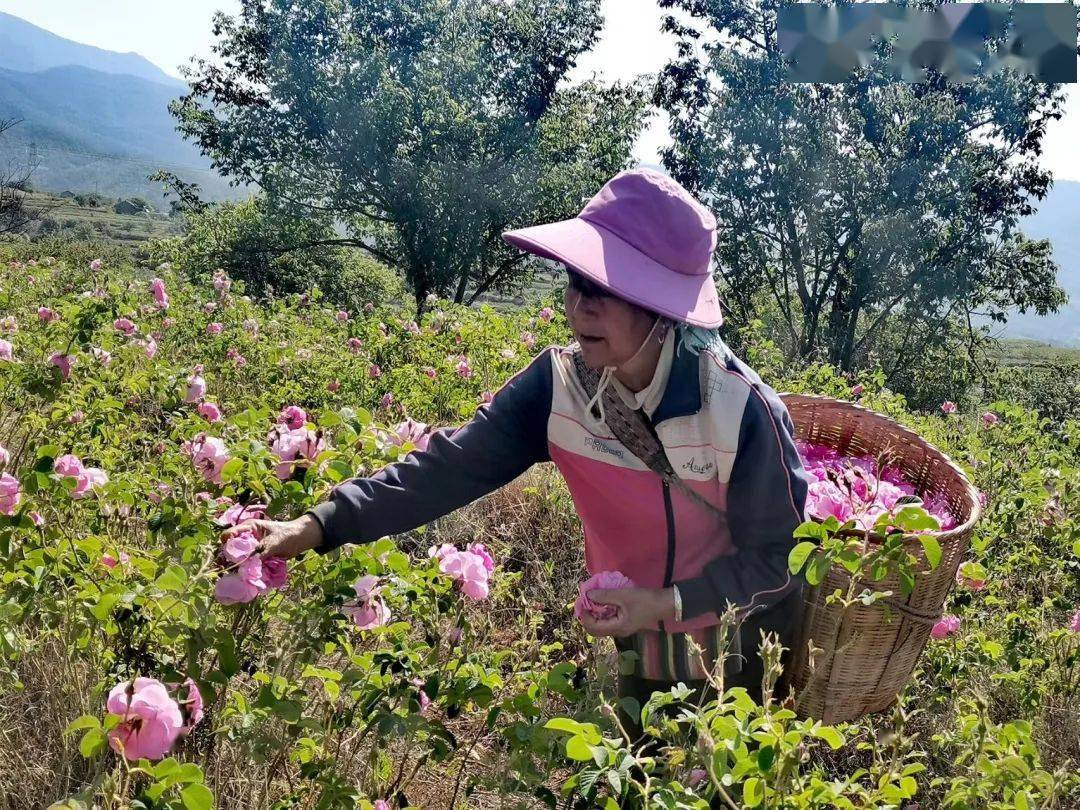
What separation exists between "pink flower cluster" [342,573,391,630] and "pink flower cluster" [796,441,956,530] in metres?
0.81

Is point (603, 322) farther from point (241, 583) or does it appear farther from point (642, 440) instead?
point (241, 583)

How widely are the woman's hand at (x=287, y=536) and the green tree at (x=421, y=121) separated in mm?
15501

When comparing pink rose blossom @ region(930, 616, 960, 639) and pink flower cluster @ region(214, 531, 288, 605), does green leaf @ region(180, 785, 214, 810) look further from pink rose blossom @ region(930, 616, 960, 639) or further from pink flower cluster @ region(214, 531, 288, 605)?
pink rose blossom @ region(930, 616, 960, 639)

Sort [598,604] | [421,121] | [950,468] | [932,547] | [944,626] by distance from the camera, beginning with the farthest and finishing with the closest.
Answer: [421,121], [950,468], [944,626], [598,604], [932,547]

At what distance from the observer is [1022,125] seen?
539 inches

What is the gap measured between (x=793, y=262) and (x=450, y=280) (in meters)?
7.10

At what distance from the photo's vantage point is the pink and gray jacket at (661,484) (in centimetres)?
154

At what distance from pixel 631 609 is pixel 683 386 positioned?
0.42m

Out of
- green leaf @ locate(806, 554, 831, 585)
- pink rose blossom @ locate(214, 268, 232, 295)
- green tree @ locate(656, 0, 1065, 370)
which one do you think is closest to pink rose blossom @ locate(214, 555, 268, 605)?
green leaf @ locate(806, 554, 831, 585)

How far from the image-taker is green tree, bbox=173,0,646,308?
53.9ft

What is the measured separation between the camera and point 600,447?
5.55 ft

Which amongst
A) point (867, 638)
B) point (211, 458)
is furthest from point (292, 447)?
point (867, 638)

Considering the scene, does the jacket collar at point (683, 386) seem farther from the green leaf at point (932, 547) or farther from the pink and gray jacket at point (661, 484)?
the green leaf at point (932, 547)

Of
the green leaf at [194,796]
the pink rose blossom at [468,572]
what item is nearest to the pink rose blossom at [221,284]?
the pink rose blossom at [468,572]
